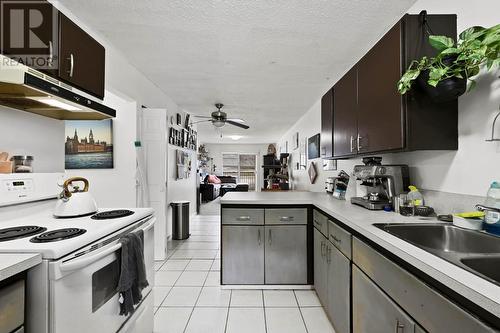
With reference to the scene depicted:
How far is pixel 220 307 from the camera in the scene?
7.27 feet

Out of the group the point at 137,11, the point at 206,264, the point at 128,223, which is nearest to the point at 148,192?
the point at 206,264

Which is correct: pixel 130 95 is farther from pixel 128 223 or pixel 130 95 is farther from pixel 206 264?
pixel 206 264

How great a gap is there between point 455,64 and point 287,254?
2.03 meters

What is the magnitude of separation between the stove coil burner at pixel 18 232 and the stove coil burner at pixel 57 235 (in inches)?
2.9

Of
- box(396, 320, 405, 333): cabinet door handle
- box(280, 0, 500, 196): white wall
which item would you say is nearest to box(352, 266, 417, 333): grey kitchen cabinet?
box(396, 320, 405, 333): cabinet door handle

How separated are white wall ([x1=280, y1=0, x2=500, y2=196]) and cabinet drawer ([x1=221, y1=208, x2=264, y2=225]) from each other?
1439mm

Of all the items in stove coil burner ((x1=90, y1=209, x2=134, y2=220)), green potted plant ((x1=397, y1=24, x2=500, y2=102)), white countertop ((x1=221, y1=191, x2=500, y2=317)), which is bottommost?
white countertop ((x1=221, y1=191, x2=500, y2=317))

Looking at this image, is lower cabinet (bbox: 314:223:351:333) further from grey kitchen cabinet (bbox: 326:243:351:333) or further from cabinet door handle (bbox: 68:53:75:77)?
cabinet door handle (bbox: 68:53:75:77)

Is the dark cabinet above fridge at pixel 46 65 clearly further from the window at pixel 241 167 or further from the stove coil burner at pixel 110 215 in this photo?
the window at pixel 241 167

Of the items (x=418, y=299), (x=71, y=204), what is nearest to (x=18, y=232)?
(x=71, y=204)

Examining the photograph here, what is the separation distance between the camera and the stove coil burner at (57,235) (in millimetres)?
1047

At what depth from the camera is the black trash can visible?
417cm

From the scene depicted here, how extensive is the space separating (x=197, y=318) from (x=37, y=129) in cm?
195

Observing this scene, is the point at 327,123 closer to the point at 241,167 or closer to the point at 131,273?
the point at 131,273
